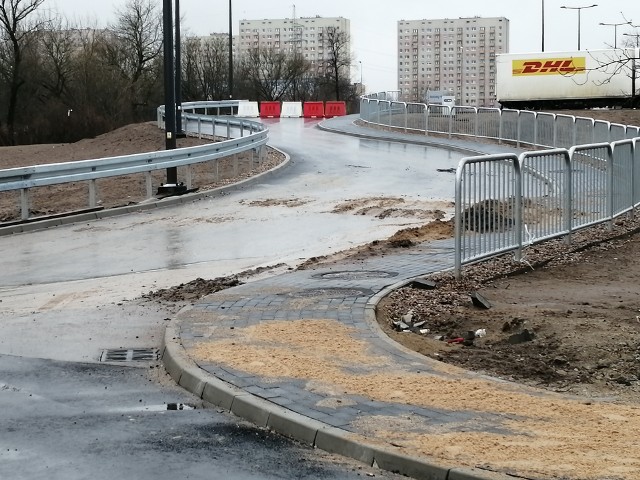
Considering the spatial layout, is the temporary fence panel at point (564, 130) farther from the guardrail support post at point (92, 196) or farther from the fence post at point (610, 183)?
the guardrail support post at point (92, 196)

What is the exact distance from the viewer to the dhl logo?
60.5 m

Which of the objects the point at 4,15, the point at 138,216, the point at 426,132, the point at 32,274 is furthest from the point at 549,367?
the point at 4,15

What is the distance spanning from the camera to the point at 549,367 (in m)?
8.20

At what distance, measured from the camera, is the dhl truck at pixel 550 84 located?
60219mm

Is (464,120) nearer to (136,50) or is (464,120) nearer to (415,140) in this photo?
(415,140)

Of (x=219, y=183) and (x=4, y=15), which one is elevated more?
(x=4, y=15)

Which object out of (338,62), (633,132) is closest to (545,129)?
(633,132)

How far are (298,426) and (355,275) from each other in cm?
610

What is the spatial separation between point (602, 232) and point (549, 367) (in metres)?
8.37

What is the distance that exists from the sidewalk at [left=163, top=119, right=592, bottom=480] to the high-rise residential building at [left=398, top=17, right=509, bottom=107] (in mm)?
163282

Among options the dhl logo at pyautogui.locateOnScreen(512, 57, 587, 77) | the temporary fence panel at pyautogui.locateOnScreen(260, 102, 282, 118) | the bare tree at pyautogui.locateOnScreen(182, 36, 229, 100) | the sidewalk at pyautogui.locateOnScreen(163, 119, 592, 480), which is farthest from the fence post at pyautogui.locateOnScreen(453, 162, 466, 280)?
the bare tree at pyautogui.locateOnScreen(182, 36, 229, 100)

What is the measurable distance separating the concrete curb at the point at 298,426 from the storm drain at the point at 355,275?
402 cm

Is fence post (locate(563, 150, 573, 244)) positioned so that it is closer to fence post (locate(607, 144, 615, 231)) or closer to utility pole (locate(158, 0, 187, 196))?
fence post (locate(607, 144, 615, 231))

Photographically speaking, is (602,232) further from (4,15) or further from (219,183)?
(4,15)
